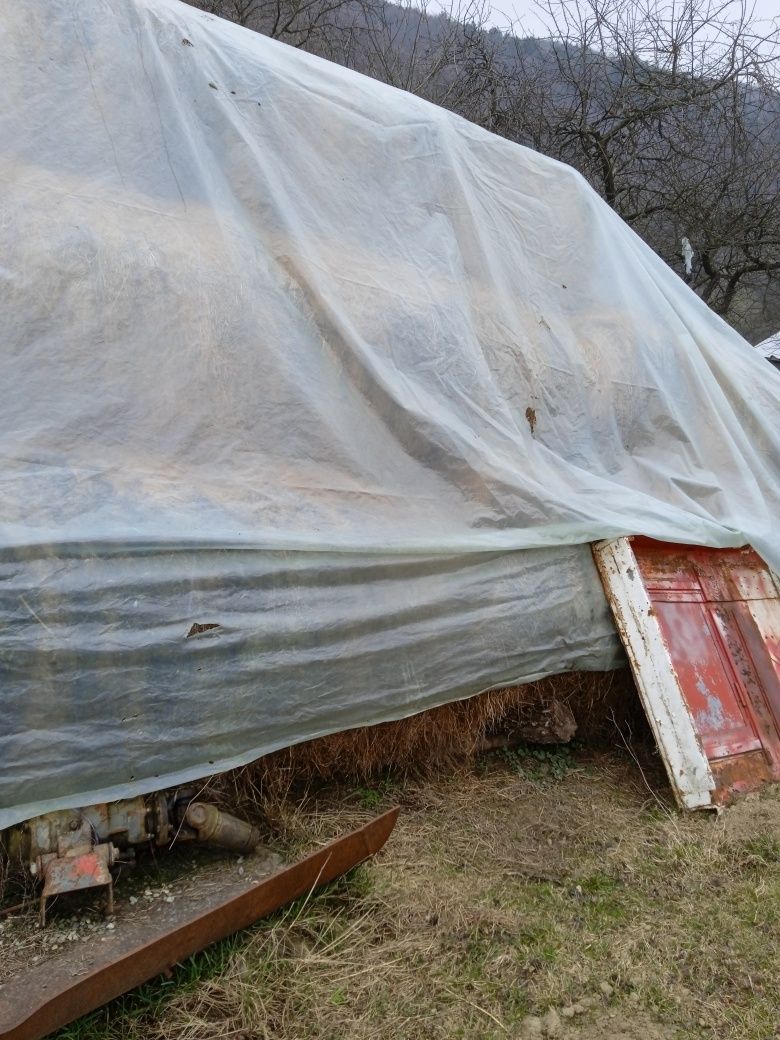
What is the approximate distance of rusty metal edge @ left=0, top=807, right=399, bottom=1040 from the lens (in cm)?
129

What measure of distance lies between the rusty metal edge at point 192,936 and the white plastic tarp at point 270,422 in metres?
0.31

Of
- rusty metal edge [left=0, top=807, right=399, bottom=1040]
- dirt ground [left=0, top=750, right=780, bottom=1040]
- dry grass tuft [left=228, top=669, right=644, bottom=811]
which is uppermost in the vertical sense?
dry grass tuft [left=228, top=669, right=644, bottom=811]

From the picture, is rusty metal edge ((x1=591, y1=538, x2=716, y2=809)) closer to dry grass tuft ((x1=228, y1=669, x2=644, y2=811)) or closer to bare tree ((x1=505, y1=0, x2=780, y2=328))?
dry grass tuft ((x1=228, y1=669, x2=644, y2=811))

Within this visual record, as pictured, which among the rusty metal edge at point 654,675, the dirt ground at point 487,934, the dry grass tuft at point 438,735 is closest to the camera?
the dirt ground at point 487,934

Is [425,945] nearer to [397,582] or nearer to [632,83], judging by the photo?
[397,582]

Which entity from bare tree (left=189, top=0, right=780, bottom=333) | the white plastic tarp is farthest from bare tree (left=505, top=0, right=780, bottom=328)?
the white plastic tarp

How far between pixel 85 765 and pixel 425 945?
0.82 meters

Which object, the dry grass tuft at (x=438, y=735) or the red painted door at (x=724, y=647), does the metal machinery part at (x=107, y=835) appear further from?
the red painted door at (x=724, y=647)

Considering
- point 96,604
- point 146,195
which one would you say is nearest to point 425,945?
point 96,604

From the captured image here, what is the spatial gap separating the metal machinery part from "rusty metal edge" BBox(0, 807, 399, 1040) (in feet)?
0.71

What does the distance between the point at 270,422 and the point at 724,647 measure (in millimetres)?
1781

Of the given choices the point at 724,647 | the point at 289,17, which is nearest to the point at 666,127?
the point at 289,17

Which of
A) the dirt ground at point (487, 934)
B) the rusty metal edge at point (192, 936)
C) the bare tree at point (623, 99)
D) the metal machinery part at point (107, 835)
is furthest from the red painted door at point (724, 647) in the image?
the bare tree at point (623, 99)

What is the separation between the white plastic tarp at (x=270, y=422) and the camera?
1.75 m
